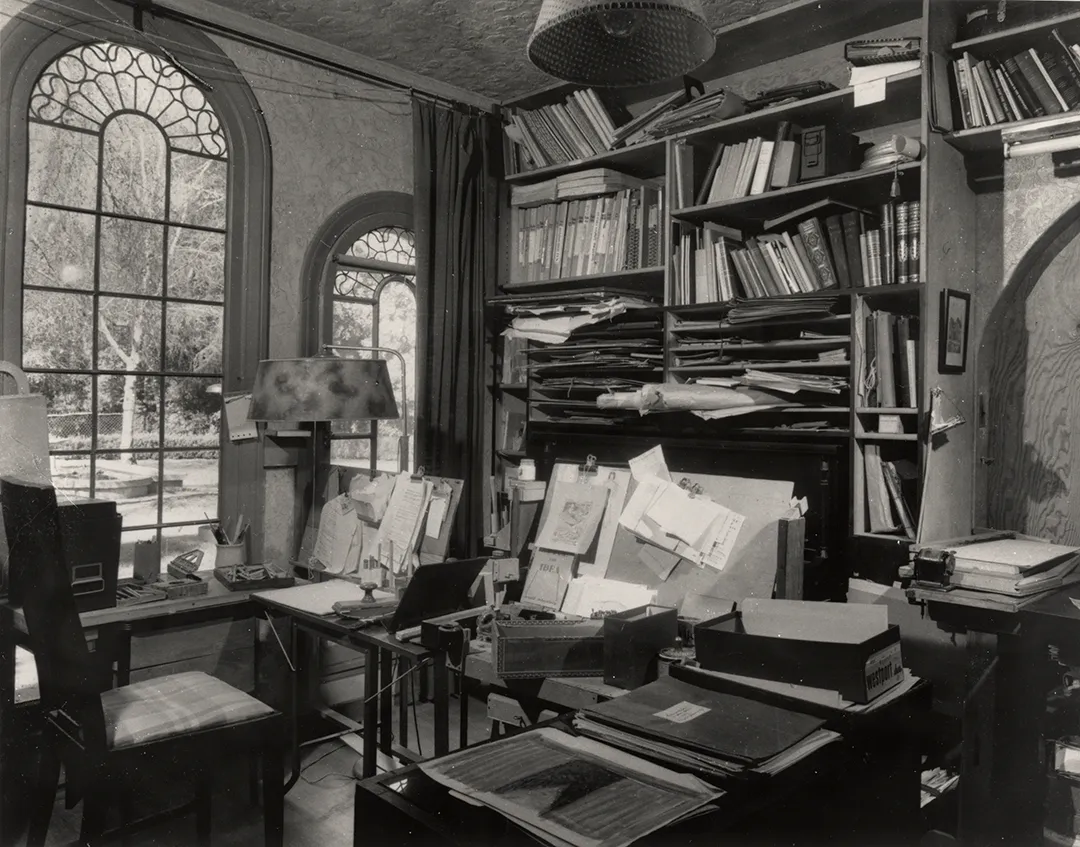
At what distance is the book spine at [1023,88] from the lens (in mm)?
2418

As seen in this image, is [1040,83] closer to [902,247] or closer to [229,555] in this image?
[902,247]

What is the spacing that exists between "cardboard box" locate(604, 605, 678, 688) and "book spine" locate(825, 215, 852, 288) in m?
1.44

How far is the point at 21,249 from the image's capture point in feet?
8.86

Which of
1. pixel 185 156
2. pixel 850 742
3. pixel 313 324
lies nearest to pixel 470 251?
pixel 313 324

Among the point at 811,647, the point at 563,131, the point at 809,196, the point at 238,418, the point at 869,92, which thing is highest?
the point at 563,131

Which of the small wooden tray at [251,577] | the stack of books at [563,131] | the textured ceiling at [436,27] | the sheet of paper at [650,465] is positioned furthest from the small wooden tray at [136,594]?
the stack of books at [563,131]

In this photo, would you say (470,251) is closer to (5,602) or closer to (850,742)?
(5,602)

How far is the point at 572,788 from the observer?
1105mm

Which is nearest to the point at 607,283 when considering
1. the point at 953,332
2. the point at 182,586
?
the point at 953,332

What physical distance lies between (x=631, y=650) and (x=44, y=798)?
1.61 m

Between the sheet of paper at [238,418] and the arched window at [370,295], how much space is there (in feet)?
1.36

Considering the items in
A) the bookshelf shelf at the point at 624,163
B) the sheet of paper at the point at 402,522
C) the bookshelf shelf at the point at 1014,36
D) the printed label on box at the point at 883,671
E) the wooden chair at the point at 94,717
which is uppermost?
the bookshelf shelf at the point at 1014,36

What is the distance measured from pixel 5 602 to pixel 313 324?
1.51 metres

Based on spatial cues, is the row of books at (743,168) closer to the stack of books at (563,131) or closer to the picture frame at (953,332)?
the stack of books at (563,131)
